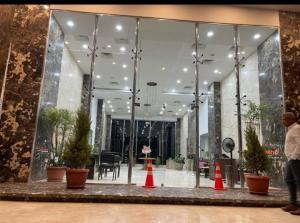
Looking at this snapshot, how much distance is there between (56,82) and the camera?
21.2ft

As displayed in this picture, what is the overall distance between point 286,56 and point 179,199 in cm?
452

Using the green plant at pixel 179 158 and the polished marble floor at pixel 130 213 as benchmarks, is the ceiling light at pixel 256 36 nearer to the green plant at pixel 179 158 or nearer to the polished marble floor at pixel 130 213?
the polished marble floor at pixel 130 213

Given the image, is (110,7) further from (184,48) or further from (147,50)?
(184,48)

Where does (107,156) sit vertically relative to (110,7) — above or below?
below

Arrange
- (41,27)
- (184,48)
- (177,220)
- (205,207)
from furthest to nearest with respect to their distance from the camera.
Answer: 1. (184,48)
2. (41,27)
3. (205,207)
4. (177,220)

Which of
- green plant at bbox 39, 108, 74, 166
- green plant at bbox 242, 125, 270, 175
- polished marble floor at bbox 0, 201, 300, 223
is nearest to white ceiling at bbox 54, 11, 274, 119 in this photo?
green plant at bbox 39, 108, 74, 166

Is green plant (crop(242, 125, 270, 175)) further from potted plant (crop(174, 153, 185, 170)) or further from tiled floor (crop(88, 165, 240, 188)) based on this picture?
potted plant (crop(174, 153, 185, 170))

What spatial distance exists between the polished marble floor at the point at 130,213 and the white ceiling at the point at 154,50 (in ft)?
12.3

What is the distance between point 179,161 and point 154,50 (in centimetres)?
569

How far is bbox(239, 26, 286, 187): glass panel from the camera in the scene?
19.5 ft

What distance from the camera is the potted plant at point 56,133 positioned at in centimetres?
555

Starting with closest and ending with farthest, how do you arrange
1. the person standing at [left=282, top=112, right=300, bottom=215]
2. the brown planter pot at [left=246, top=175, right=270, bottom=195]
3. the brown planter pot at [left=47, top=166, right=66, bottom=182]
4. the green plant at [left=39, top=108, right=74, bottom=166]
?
the person standing at [left=282, top=112, right=300, bottom=215] < the brown planter pot at [left=246, top=175, right=270, bottom=195] < the brown planter pot at [left=47, top=166, right=66, bottom=182] < the green plant at [left=39, top=108, right=74, bottom=166]

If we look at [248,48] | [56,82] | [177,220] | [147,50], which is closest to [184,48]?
[147,50]

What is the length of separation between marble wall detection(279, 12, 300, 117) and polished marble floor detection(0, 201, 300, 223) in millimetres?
3112
